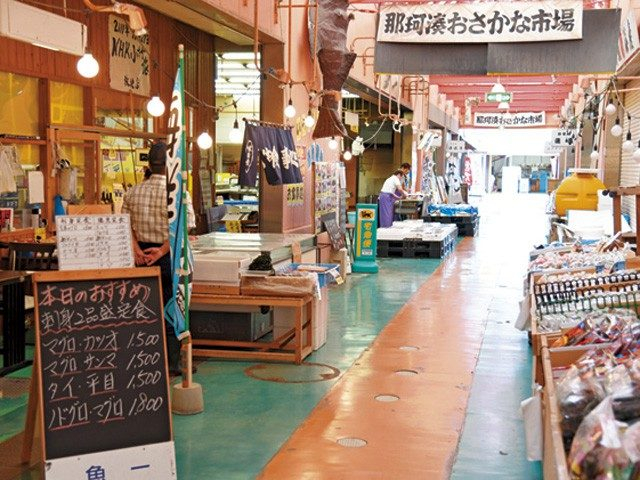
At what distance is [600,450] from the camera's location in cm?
285

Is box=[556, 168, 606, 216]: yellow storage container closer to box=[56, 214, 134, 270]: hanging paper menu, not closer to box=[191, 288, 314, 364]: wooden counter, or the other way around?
box=[191, 288, 314, 364]: wooden counter

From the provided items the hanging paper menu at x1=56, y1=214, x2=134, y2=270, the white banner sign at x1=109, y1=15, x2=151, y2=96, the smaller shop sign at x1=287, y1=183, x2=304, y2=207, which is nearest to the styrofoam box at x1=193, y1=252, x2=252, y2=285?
the hanging paper menu at x1=56, y1=214, x2=134, y2=270

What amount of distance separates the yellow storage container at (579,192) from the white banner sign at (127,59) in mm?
8797

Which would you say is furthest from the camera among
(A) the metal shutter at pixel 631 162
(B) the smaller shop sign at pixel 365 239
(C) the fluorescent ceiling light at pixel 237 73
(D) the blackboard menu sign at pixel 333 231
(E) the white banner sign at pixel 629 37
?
(C) the fluorescent ceiling light at pixel 237 73

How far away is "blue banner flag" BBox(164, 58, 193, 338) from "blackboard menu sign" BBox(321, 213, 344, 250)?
7.30 m

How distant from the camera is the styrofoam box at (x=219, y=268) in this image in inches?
320

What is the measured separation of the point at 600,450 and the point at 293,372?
5121 mm

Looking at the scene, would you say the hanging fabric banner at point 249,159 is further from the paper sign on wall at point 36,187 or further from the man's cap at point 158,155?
the paper sign on wall at point 36,187

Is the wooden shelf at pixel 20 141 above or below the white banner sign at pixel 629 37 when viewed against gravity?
below

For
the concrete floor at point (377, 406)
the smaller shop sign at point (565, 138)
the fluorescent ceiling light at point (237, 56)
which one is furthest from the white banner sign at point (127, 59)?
the smaller shop sign at point (565, 138)

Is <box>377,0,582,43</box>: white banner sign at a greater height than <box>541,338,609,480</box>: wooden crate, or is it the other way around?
<box>377,0,582,43</box>: white banner sign

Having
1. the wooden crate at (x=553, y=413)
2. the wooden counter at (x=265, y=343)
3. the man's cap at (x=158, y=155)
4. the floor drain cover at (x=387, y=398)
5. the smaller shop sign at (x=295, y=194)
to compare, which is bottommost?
the floor drain cover at (x=387, y=398)

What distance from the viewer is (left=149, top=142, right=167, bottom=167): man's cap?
23.4 feet

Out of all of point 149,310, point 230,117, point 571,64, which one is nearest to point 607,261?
point 149,310
